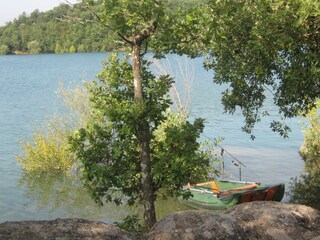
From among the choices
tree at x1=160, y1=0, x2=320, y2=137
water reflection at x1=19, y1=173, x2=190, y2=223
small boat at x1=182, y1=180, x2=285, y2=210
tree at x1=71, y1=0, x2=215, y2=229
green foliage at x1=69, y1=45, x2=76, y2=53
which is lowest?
water reflection at x1=19, y1=173, x2=190, y2=223

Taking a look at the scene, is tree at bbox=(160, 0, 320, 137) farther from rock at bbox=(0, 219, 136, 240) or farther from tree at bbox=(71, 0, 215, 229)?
rock at bbox=(0, 219, 136, 240)

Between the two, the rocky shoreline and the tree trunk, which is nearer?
the rocky shoreline

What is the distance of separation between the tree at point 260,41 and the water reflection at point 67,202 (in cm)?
1095

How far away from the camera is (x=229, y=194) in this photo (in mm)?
22000

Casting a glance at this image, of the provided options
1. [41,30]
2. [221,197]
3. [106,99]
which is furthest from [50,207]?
[41,30]

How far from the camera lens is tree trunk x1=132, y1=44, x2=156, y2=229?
1251 centimetres

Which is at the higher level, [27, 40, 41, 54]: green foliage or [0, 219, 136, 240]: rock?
[27, 40, 41, 54]: green foliage

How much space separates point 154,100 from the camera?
42.1 ft

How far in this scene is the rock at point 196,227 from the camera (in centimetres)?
781

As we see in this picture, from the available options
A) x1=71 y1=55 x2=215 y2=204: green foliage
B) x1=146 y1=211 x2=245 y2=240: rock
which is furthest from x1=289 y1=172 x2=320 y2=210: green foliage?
x1=146 y1=211 x2=245 y2=240: rock

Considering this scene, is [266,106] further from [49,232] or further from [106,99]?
[49,232]

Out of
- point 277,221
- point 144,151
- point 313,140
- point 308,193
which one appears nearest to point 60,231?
point 277,221

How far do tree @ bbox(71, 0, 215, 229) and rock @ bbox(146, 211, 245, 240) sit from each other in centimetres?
379

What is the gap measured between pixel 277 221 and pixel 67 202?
64.7ft
